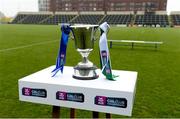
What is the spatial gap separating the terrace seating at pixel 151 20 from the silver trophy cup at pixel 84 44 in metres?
61.4

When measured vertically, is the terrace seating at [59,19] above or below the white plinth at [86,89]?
above

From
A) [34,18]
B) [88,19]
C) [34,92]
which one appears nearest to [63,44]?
[34,92]

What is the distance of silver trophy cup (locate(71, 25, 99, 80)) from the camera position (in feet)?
6.98

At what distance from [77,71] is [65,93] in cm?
31

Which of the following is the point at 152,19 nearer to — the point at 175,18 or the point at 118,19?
the point at 175,18

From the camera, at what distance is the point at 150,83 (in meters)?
5.79

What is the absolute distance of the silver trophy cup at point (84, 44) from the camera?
2.13 metres

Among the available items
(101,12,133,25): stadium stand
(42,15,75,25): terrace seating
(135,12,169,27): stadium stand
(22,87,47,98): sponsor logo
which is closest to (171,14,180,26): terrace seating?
(135,12,169,27): stadium stand

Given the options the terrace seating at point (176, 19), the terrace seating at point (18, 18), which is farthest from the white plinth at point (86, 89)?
the terrace seating at point (18, 18)

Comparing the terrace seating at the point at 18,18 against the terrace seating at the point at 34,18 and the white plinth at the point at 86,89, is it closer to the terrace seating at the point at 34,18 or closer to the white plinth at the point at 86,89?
the terrace seating at the point at 34,18

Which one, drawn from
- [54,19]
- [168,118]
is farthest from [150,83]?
[54,19]

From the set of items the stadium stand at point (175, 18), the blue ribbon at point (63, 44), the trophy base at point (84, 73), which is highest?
the stadium stand at point (175, 18)

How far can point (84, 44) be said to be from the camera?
7.24ft

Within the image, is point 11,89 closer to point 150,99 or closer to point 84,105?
point 150,99
